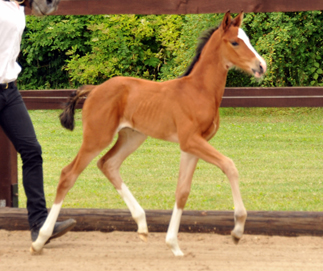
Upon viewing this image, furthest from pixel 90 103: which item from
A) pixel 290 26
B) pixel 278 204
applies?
pixel 290 26

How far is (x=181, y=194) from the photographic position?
400 cm

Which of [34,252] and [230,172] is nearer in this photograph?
[230,172]

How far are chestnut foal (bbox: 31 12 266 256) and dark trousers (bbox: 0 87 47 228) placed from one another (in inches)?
14.0

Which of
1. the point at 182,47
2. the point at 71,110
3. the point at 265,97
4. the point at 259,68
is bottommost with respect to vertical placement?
the point at 182,47

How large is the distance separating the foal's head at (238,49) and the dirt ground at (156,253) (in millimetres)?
1370

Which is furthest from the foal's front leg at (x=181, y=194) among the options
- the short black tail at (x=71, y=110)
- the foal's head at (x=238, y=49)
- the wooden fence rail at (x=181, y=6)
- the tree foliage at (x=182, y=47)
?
the tree foliage at (x=182, y=47)

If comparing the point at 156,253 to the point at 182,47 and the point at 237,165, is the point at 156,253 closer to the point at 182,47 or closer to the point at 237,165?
the point at 237,165

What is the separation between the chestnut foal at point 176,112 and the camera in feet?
12.3

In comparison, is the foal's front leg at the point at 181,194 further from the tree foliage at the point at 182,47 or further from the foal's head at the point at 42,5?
the tree foliage at the point at 182,47

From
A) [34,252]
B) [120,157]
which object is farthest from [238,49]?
[34,252]

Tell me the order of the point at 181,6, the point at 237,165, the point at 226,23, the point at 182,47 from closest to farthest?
the point at 226,23 → the point at 181,6 → the point at 237,165 → the point at 182,47

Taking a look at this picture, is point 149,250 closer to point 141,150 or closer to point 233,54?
point 233,54

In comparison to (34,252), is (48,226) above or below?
above

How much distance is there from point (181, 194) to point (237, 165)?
4.22 m
